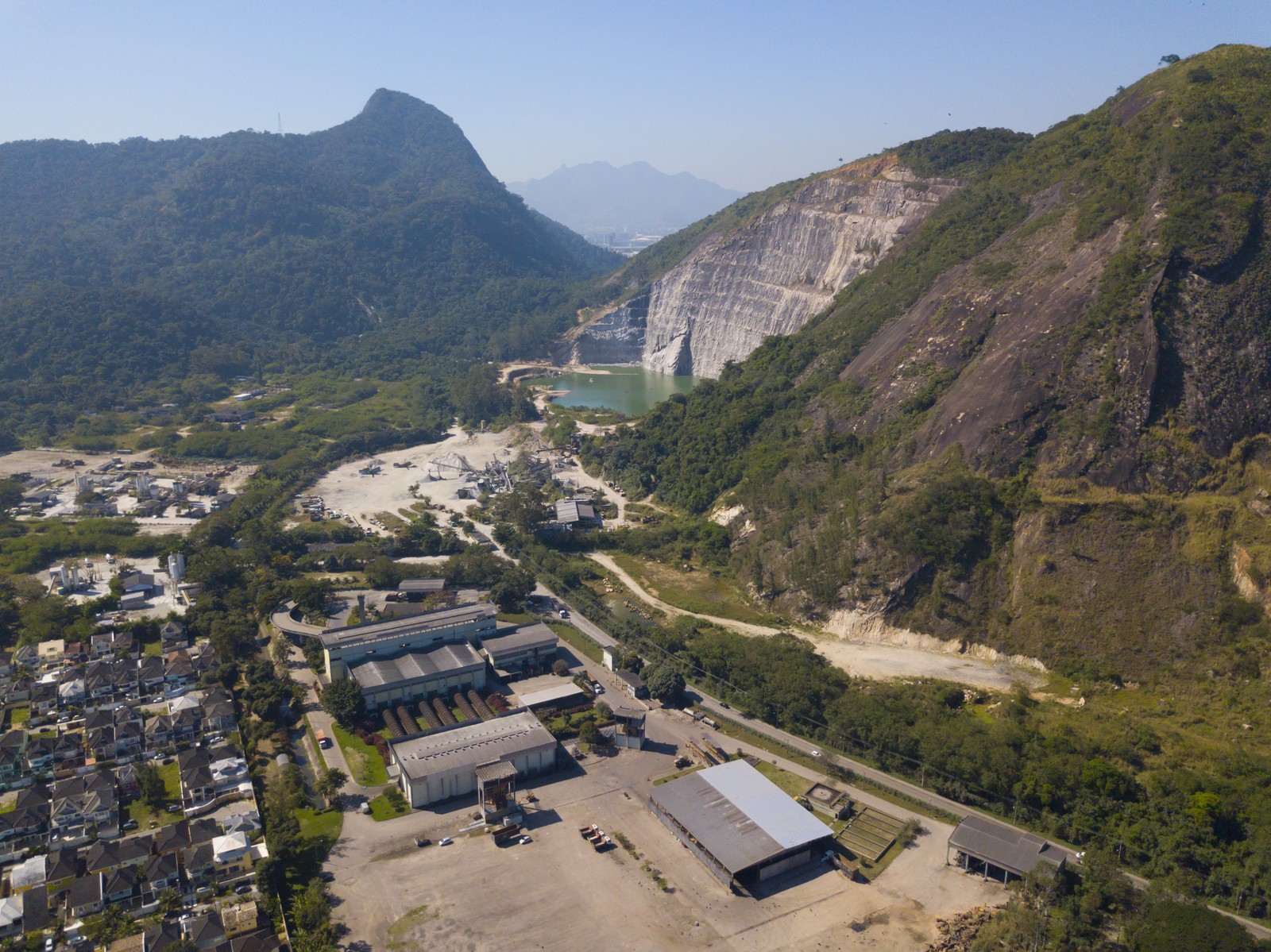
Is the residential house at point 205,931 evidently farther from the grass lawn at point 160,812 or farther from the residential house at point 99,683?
the residential house at point 99,683

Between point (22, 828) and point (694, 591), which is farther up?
point (694, 591)

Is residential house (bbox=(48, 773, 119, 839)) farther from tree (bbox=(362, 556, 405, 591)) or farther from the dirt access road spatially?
the dirt access road

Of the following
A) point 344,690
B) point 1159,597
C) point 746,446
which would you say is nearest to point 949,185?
point 746,446

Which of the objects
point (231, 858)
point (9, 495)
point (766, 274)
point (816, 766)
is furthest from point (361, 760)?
point (766, 274)

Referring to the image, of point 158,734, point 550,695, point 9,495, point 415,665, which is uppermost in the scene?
point 9,495

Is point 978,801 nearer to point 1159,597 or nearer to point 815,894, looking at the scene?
point 815,894

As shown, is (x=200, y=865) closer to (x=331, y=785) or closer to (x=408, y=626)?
(x=331, y=785)
